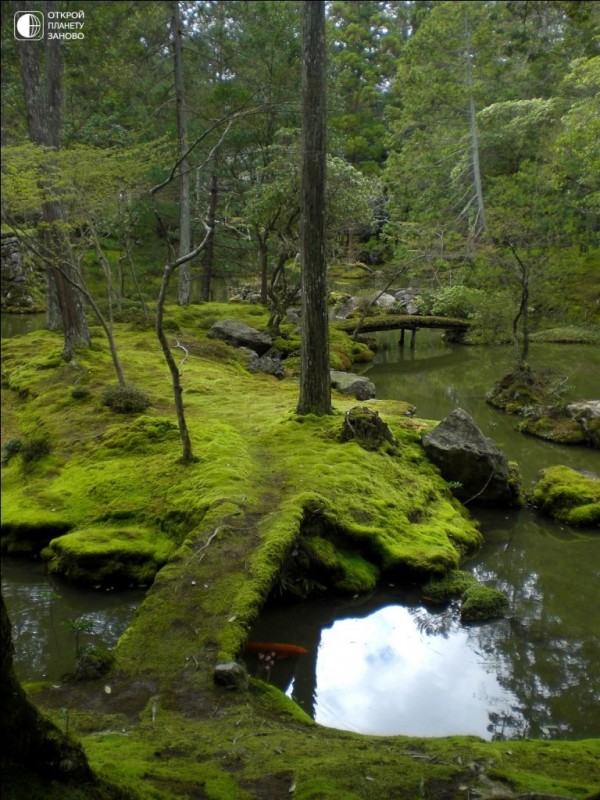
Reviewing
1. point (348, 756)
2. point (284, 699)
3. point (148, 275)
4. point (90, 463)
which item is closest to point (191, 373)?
point (90, 463)

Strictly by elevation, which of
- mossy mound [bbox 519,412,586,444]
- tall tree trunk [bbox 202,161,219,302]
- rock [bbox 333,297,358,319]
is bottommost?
mossy mound [bbox 519,412,586,444]

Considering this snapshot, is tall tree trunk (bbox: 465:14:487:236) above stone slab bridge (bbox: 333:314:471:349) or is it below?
above

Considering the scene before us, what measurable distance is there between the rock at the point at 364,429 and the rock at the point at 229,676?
4977 millimetres

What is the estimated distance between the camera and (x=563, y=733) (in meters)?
4.75

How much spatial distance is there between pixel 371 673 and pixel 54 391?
832 centimetres

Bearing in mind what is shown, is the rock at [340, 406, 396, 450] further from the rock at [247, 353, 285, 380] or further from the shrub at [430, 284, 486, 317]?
the shrub at [430, 284, 486, 317]

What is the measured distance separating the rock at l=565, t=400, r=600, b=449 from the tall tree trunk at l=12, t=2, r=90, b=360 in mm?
9528

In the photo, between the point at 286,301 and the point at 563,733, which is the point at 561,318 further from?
the point at 563,733

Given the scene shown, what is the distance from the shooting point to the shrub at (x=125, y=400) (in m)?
10.3

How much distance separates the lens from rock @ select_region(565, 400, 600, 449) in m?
12.1

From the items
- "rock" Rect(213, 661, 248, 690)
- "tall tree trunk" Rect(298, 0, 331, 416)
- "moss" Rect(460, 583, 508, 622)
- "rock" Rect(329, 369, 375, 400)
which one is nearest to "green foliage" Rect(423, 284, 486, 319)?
"rock" Rect(329, 369, 375, 400)

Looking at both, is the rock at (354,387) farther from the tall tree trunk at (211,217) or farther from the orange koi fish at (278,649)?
the orange koi fish at (278,649)

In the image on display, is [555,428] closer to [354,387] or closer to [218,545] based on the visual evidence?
[354,387]

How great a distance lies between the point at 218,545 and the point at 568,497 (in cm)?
516
